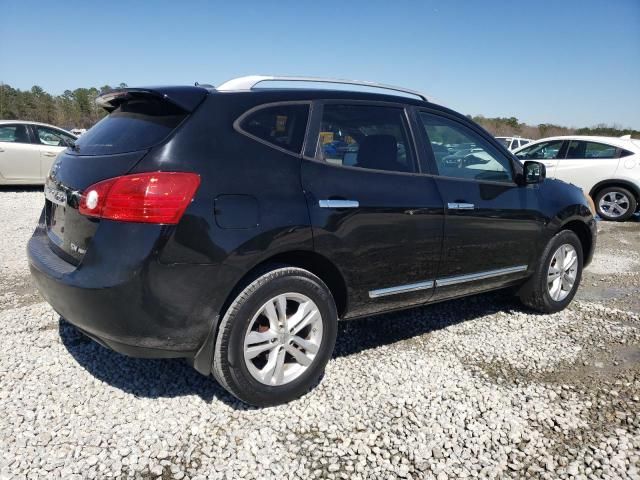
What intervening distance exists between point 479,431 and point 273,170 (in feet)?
5.81

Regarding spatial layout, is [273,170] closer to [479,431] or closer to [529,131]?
[479,431]

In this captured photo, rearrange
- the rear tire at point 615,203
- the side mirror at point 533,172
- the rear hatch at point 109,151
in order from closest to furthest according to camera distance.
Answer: the rear hatch at point 109,151 < the side mirror at point 533,172 < the rear tire at point 615,203

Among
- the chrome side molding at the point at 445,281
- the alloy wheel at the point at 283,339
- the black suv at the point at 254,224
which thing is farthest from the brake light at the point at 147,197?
the chrome side molding at the point at 445,281

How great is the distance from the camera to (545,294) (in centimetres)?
429

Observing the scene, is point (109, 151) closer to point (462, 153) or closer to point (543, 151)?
point (462, 153)

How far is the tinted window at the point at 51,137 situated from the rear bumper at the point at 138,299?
9820 millimetres

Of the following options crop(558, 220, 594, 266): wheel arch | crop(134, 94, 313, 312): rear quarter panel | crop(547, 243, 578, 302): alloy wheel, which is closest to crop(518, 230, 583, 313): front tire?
crop(547, 243, 578, 302): alloy wheel

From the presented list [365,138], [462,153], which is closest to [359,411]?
[365,138]

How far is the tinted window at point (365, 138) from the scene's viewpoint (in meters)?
2.94

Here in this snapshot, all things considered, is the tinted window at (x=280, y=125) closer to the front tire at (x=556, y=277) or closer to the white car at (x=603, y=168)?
the front tire at (x=556, y=277)

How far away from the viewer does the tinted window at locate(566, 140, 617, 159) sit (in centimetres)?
1032

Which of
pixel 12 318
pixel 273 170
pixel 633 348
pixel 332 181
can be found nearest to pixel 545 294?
pixel 633 348

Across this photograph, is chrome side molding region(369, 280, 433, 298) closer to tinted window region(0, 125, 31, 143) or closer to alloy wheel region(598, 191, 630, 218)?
alloy wheel region(598, 191, 630, 218)

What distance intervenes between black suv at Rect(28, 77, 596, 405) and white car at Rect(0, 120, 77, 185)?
8935 millimetres
